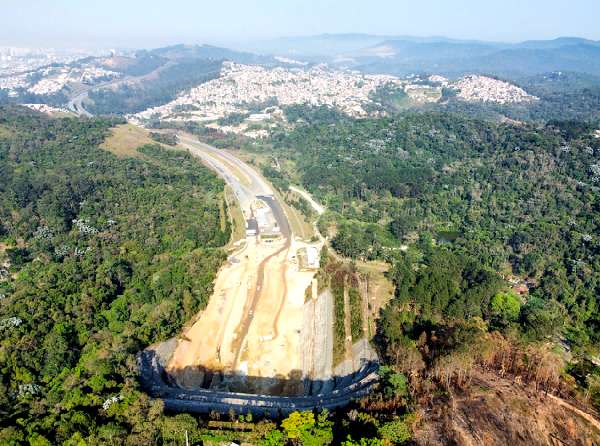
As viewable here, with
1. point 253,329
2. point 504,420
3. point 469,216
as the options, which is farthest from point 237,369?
point 469,216

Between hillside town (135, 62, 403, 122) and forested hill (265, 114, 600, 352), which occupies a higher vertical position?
hillside town (135, 62, 403, 122)

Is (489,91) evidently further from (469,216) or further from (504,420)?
(504,420)

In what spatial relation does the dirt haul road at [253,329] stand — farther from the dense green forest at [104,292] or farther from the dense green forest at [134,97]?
the dense green forest at [134,97]

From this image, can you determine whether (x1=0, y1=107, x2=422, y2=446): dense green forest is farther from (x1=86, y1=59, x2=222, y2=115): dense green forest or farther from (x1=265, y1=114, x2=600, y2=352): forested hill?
(x1=86, y1=59, x2=222, y2=115): dense green forest

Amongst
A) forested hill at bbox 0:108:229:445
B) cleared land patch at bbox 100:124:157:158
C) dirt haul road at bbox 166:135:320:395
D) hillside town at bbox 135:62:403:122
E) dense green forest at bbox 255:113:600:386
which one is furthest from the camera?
hillside town at bbox 135:62:403:122

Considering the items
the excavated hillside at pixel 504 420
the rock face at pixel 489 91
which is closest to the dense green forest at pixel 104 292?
the excavated hillside at pixel 504 420

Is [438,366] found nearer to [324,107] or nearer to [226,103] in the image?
[324,107]

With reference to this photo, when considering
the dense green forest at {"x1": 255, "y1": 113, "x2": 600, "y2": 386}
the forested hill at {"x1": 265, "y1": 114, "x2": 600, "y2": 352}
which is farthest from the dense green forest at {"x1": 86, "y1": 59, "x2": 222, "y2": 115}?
the dense green forest at {"x1": 255, "y1": 113, "x2": 600, "y2": 386}
